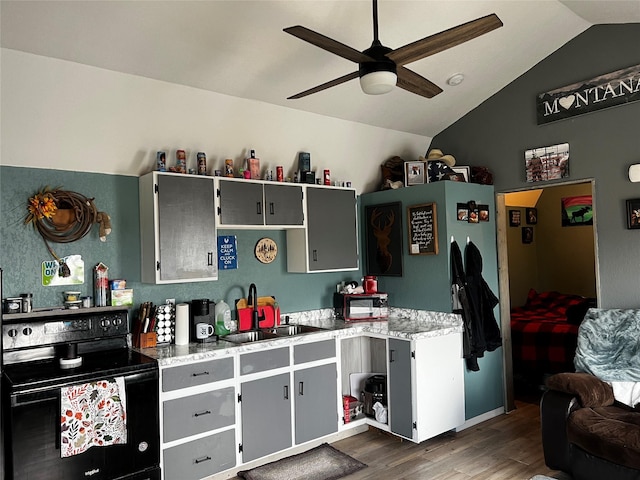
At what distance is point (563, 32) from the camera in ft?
12.8

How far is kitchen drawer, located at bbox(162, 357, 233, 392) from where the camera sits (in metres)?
2.99

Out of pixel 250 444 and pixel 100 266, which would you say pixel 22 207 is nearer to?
pixel 100 266

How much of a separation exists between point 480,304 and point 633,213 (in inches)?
52.9

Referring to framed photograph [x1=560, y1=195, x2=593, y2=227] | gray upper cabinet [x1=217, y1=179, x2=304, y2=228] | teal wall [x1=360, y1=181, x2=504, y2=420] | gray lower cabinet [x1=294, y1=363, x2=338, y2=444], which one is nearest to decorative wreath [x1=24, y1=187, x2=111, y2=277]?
gray upper cabinet [x1=217, y1=179, x2=304, y2=228]

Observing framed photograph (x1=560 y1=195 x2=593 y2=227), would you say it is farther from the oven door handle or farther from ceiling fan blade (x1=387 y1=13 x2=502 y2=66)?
the oven door handle

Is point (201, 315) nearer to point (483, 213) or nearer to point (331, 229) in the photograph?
point (331, 229)

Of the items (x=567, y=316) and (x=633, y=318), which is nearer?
(x=633, y=318)

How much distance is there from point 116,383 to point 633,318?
11.4ft

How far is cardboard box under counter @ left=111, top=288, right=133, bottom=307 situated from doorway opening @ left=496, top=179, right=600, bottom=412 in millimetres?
4792

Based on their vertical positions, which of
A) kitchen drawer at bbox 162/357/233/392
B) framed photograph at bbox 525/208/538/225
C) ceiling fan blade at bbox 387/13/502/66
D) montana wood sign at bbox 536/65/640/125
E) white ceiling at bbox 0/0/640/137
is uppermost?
white ceiling at bbox 0/0/640/137

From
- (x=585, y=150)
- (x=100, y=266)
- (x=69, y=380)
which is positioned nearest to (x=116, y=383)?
(x=69, y=380)

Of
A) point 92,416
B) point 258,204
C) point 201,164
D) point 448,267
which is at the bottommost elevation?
point 92,416

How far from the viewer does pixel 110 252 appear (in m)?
3.37

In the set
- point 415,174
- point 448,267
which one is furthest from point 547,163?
point 448,267
